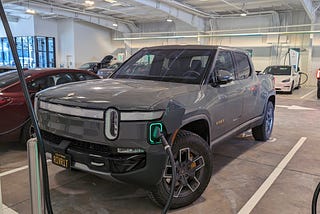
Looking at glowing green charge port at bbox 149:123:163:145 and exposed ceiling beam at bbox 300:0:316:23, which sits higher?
exposed ceiling beam at bbox 300:0:316:23

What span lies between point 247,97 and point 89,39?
21021mm

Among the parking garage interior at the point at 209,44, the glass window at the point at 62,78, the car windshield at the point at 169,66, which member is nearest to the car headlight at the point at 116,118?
the parking garage interior at the point at 209,44

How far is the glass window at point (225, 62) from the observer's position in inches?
150

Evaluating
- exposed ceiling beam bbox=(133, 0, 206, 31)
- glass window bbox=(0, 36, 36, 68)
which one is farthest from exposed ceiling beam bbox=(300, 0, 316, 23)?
glass window bbox=(0, 36, 36, 68)

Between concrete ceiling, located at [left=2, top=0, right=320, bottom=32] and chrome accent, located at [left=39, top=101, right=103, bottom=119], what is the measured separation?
12616 millimetres

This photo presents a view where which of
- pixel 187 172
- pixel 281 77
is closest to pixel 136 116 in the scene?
pixel 187 172

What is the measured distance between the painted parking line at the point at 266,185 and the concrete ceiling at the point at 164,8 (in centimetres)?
1135

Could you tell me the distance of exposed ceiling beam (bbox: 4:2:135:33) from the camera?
17484 mm

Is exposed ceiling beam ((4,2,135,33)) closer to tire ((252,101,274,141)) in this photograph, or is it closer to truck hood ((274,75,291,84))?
truck hood ((274,75,291,84))

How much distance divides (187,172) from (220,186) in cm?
78

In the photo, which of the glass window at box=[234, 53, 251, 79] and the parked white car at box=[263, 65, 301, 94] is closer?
the glass window at box=[234, 53, 251, 79]

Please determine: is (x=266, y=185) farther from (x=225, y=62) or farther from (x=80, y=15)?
(x=80, y=15)

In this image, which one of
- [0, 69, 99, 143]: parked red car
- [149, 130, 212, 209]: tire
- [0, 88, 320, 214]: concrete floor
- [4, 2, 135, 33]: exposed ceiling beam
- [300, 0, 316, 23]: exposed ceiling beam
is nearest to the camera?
[149, 130, 212, 209]: tire

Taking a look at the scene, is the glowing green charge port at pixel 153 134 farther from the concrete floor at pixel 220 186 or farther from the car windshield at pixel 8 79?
the car windshield at pixel 8 79
